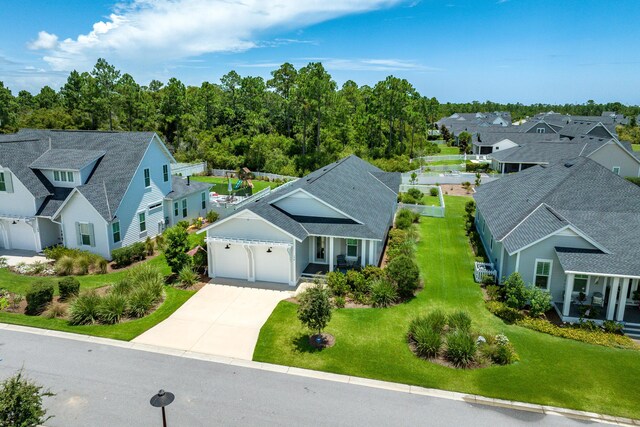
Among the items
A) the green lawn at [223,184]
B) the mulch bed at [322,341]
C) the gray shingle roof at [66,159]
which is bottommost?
the mulch bed at [322,341]

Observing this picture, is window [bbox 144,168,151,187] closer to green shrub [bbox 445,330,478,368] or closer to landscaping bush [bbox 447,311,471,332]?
landscaping bush [bbox 447,311,471,332]

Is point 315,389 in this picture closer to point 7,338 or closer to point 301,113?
point 7,338

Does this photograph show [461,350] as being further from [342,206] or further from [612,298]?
[342,206]

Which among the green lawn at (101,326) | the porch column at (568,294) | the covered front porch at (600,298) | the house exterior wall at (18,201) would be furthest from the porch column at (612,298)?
the house exterior wall at (18,201)

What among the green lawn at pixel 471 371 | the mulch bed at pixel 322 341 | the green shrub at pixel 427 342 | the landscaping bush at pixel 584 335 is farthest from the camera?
the landscaping bush at pixel 584 335

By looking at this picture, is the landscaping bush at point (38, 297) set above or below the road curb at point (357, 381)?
above

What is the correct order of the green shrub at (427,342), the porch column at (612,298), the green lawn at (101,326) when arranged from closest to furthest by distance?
1. the green shrub at (427,342)
2. the green lawn at (101,326)
3. the porch column at (612,298)

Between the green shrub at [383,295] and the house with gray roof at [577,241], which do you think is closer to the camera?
the house with gray roof at [577,241]

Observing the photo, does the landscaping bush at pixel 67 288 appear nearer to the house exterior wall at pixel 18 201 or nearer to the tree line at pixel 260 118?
the house exterior wall at pixel 18 201
